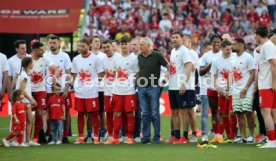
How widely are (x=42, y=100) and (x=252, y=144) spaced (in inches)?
193

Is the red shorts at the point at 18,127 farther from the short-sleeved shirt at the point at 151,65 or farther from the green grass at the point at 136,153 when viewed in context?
the short-sleeved shirt at the point at 151,65

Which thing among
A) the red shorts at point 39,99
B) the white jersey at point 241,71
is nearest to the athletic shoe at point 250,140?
the white jersey at point 241,71

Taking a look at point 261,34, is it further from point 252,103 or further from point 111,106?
point 111,106

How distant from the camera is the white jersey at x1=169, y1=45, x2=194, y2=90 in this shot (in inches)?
718

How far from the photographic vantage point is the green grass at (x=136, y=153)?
14633 mm

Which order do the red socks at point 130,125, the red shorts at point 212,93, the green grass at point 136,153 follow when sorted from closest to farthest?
the green grass at point 136,153
the red socks at point 130,125
the red shorts at point 212,93

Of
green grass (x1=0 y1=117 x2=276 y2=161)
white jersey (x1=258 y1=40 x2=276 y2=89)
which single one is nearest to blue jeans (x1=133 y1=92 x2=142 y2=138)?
green grass (x1=0 y1=117 x2=276 y2=161)

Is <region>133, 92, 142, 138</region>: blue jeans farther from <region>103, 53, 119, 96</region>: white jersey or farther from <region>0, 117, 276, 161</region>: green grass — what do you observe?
<region>0, 117, 276, 161</region>: green grass

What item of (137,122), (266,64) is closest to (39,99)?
(137,122)

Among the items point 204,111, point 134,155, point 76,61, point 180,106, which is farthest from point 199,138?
point 134,155

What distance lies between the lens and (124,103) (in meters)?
18.5

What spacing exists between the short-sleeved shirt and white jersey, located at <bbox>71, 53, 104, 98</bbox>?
1116 millimetres

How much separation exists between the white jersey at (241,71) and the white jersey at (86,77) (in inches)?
125

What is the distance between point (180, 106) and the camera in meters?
18.3
